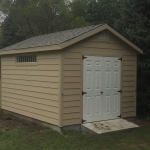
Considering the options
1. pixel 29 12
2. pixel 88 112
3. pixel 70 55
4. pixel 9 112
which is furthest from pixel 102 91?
pixel 29 12

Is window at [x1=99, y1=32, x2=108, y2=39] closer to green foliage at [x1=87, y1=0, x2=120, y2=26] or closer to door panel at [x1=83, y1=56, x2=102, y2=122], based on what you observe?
door panel at [x1=83, y1=56, x2=102, y2=122]

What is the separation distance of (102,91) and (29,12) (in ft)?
78.8

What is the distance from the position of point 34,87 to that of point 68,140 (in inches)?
108

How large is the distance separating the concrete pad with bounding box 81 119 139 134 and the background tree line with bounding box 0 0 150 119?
213 centimetres

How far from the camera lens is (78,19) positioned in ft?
100

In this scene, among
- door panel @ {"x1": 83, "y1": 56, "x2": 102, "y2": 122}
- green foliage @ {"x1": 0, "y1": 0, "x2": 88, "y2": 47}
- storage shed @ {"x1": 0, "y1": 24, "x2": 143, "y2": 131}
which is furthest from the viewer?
green foliage @ {"x1": 0, "y1": 0, "x2": 88, "y2": 47}

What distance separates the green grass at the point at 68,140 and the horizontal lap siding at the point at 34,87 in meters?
0.72

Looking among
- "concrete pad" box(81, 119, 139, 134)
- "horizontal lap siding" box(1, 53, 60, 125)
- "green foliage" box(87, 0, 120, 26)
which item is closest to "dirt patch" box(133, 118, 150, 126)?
"concrete pad" box(81, 119, 139, 134)

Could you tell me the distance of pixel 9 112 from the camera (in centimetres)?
1101

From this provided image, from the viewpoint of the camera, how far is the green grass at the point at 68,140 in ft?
22.1

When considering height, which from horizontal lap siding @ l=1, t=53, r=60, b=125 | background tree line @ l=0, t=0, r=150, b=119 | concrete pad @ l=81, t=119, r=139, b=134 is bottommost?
concrete pad @ l=81, t=119, r=139, b=134

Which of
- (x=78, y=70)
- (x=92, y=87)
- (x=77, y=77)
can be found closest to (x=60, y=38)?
(x=78, y=70)

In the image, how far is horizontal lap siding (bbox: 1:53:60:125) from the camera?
27.2 feet

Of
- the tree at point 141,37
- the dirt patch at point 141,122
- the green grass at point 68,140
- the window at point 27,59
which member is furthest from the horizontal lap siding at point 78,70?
the window at point 27,59
